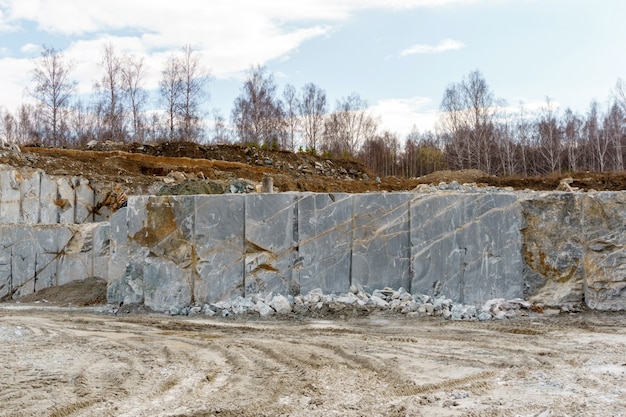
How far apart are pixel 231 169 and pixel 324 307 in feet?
52.1

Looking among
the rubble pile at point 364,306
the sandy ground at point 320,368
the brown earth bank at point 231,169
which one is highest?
the brown earth bank at point 231,169

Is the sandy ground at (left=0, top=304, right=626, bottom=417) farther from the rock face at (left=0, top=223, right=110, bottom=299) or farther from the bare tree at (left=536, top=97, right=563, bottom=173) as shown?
the bare tree at (left=536, top=97, right=563, bottom=173)

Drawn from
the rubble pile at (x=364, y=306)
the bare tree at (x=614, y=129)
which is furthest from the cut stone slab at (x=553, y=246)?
the bare tree at (x=614, y=129)

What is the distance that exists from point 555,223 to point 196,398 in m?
5.96

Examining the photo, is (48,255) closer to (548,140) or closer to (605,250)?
(605,250)

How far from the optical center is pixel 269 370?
5121mm

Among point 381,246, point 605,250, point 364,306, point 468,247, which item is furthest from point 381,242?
point 605,250

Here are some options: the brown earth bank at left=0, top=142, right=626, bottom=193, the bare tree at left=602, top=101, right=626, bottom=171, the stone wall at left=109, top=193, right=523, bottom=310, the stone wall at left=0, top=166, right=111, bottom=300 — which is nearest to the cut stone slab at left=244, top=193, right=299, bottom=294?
the stone wall at left=109, top=193, right=523, bottom=310

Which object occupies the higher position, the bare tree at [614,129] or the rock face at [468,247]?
the bare tree at [614,129]

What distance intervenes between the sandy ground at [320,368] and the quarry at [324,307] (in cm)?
3

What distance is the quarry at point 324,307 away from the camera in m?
4.43

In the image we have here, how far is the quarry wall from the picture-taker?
8.20 m

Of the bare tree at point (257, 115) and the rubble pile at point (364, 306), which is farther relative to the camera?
the bare tree at point (257, 115)

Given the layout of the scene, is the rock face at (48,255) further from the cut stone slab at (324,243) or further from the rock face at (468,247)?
the rock face at (468,247)
